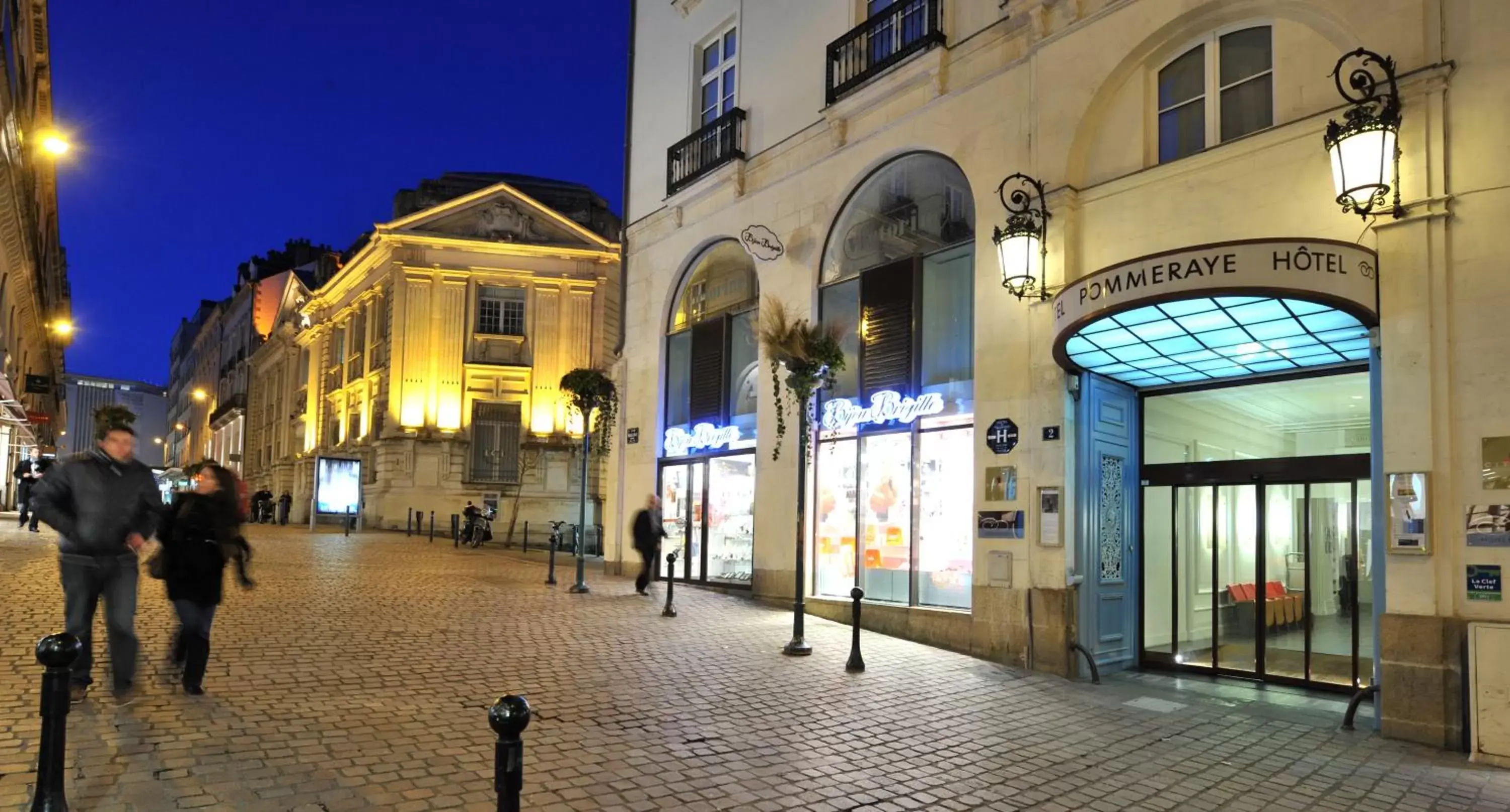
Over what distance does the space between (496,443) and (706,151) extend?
23.3 meters

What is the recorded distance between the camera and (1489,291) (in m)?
7.63

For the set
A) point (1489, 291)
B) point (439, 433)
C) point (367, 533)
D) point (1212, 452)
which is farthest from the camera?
point (439, 433)

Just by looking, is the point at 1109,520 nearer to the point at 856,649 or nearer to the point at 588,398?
the point at 856,649

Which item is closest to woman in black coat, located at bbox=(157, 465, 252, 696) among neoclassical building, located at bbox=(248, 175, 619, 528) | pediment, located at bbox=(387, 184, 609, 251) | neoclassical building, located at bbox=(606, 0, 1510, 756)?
neoclassical building, located at bbox=(606, 0, 1510, 756)

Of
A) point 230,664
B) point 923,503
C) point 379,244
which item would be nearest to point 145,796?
point 230,664

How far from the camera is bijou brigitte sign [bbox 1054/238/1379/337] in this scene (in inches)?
301

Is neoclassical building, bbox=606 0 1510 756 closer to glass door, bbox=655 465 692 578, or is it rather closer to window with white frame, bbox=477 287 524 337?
glass door, bbox=655 465 692 578

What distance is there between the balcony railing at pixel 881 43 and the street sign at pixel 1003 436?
523cm

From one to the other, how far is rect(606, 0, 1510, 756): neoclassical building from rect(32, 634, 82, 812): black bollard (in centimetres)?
734

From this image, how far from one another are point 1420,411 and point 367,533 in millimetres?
31413

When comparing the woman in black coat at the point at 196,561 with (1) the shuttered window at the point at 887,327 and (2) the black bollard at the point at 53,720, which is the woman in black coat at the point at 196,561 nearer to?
A: (2) the black bollard at the point at 53,720

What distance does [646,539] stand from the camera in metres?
15.6

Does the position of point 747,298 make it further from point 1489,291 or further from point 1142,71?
point 1489,291

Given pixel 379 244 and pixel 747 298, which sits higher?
pixel 379 244
